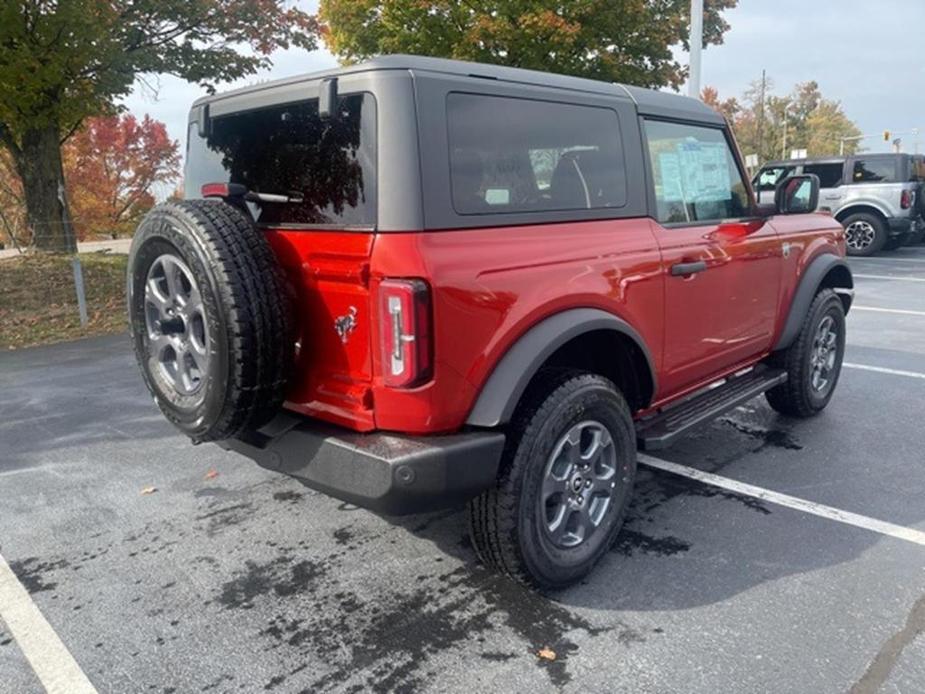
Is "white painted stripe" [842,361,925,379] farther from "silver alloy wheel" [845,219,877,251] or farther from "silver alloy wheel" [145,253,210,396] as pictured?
"silver alloy wheel" [845,219,877,251]

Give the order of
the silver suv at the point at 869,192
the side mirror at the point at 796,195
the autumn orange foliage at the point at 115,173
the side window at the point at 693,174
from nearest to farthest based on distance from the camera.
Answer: the side window at the point at 693,174 < the side mirror at the point at 796,195 < the silver suv at the point at 869,192 < the autumn orange foliage at the point at 115,173

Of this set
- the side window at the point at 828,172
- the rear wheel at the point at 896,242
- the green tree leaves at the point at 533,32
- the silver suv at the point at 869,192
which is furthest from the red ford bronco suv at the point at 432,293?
the rear wheel at the point at 896,242

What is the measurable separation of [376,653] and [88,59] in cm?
1046

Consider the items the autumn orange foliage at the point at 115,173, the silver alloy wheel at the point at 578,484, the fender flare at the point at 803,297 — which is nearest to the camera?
the silver alloy wheel at the point at 578,484

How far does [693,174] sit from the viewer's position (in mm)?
3639

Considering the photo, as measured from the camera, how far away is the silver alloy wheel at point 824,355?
474cm

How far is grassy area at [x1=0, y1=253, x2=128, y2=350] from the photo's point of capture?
27.7 ft

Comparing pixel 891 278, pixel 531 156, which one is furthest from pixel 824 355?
pixel 891 278

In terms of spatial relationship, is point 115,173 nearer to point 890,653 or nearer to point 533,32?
point 533,32

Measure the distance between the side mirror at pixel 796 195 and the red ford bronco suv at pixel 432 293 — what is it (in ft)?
3.83

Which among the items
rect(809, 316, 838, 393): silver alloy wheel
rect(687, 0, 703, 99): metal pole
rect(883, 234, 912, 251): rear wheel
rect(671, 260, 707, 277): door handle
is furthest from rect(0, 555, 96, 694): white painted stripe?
rect(883, 234, 912, 251): rear wheel

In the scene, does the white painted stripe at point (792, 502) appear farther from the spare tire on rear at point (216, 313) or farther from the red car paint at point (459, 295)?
the spare tire on rear at point (216, 313)

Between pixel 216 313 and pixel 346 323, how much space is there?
440mm

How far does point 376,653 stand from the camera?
7.93 ft
